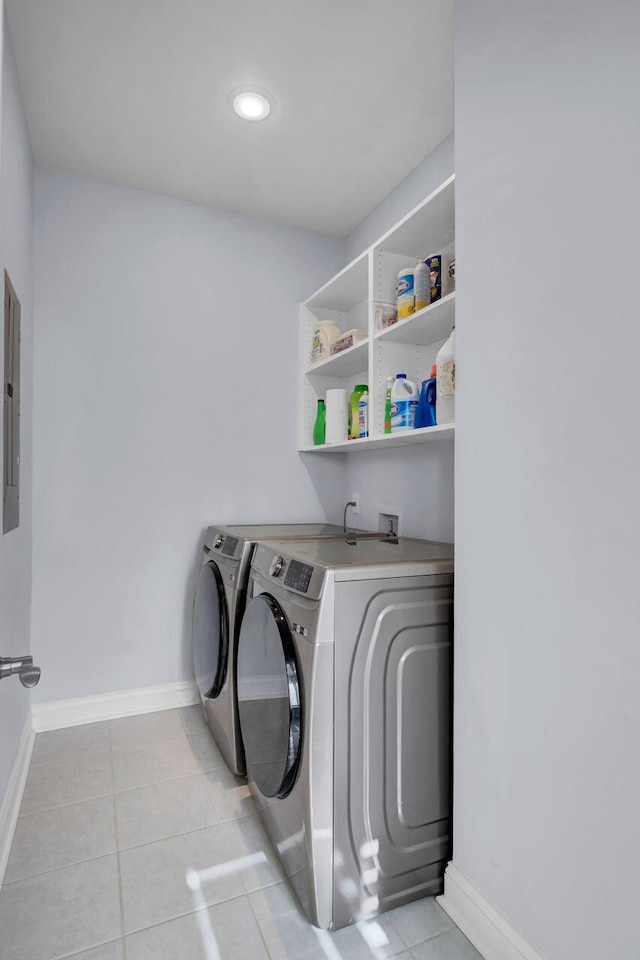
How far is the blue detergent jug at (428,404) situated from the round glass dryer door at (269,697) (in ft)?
2.91

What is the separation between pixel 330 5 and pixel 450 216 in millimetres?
724

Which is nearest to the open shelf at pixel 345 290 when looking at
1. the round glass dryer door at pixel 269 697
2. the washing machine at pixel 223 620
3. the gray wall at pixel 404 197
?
the gray wall at pixel 404 197

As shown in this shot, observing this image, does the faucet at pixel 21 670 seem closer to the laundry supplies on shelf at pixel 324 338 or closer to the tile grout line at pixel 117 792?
the tile grout line at pixel 117 792

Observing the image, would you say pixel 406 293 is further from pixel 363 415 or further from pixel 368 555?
pixel 368 555

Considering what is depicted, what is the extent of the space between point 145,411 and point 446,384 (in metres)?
1.54

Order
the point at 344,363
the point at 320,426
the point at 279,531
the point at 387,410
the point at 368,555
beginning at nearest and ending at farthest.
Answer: the point at 368,555 < the point at 387,410 < the point at 279,531 < the point at 344,363 < the point at 320,426

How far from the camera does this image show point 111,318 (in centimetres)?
250

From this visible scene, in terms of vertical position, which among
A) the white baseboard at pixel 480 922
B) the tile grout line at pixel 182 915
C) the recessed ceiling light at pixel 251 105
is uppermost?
the recessed ceiling light at pixel 251 105

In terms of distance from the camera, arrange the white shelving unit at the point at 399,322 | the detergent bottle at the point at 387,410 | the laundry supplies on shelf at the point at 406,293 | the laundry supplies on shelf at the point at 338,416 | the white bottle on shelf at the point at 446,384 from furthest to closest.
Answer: the laundry supplies on shelf at the point at 338,416 → the detergent bottle at the point at 387,410 → the laundry supplies on shelf at the point at 406,293 → the white shelving unit at the point at 399,322 → the white bottle on shelf at the point at 446,384

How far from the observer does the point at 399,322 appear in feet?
6.43

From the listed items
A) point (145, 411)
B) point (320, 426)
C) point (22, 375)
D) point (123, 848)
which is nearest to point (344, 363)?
point (320, 426)

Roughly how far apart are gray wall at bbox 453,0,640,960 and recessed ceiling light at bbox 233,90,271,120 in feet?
2.70

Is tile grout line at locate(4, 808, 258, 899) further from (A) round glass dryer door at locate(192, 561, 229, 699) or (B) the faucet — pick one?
(B) the faucet

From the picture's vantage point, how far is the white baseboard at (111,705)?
2.35 m
